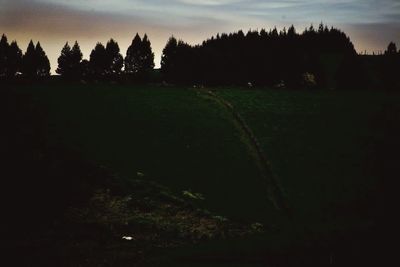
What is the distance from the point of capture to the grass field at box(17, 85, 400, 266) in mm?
29570

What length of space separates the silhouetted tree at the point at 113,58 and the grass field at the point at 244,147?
51.4 m

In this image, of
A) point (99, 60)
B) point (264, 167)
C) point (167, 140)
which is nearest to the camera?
point (264, 167)

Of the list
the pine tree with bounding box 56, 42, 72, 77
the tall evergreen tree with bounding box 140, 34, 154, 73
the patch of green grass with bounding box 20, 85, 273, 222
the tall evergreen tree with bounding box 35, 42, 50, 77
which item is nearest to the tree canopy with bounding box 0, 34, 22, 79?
the tall evergreen tree with bounding box 35, 42, 50, 77

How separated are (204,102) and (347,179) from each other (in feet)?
80.8

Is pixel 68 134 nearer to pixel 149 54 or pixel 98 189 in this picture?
pixel 98 189

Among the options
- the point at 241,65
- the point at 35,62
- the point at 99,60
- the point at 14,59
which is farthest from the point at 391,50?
the point at 14,59

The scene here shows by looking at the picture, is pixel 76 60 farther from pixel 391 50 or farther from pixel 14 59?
pixel 391 50

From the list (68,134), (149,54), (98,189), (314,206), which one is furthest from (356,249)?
(149,54)

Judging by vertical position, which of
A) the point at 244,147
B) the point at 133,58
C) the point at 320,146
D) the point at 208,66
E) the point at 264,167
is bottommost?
the point at 264,167

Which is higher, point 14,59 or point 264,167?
point 14,59

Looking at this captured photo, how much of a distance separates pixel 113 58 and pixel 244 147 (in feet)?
260

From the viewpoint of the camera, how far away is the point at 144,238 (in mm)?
25391

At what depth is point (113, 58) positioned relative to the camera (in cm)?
11356

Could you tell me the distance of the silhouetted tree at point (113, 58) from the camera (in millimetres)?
112375
